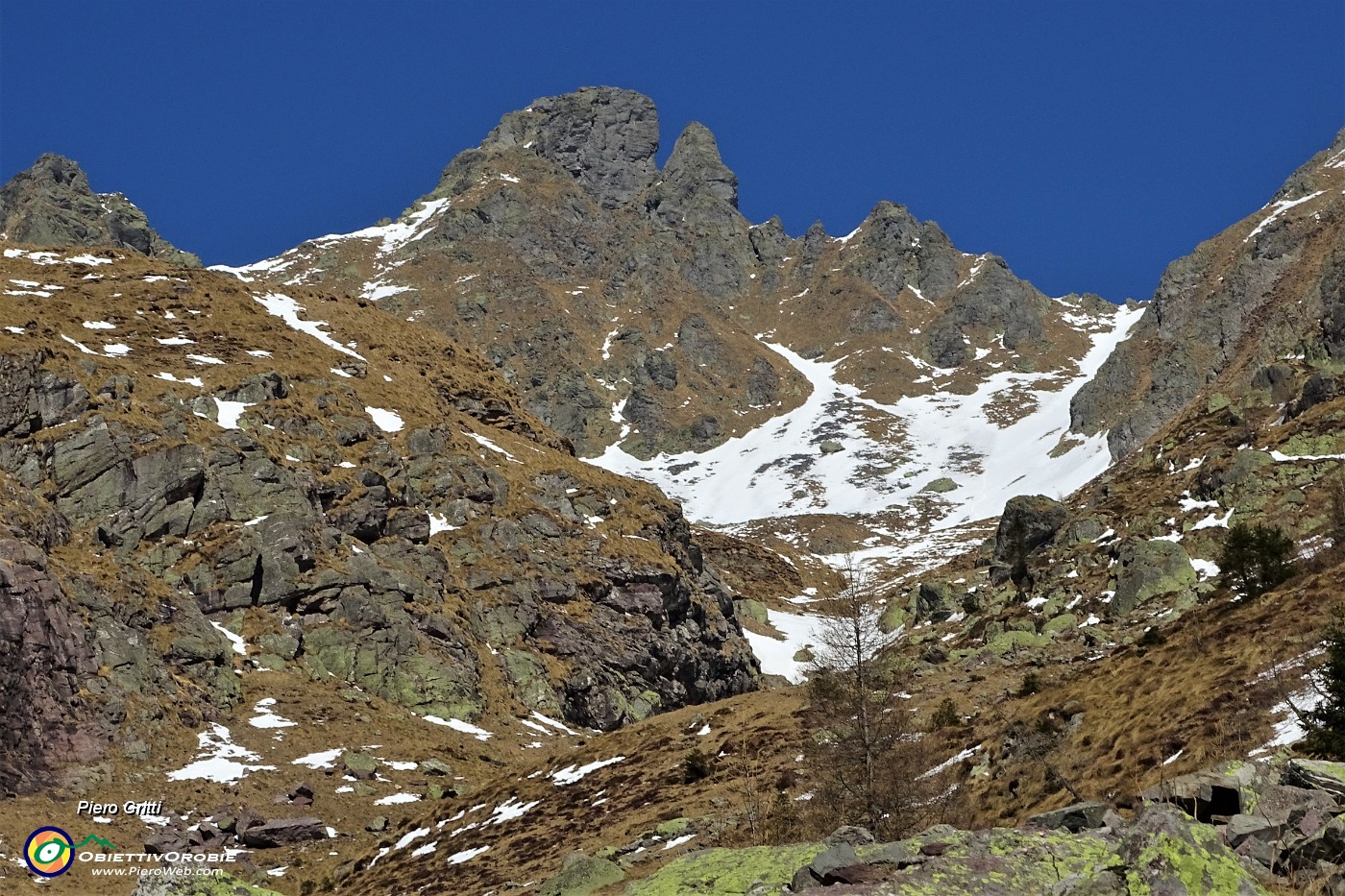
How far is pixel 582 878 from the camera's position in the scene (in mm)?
25062

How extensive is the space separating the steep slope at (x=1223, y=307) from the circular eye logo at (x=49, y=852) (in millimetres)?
106934

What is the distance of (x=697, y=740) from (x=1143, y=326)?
181 m

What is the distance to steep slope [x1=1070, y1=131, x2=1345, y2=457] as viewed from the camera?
448ft

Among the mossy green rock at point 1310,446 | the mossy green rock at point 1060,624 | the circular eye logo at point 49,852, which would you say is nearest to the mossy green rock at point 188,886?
the circular eye logo at point 49,852

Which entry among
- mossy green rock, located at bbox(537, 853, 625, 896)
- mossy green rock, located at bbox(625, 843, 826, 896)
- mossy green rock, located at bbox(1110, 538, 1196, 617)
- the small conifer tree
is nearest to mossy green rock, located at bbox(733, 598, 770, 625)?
mossy green rock, located at bbox(1110, 538, 1196, 617)

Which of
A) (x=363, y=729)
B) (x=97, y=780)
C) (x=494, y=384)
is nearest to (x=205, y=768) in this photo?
(x=97, y=780)

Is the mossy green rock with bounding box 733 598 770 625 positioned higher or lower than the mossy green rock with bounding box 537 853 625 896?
higher

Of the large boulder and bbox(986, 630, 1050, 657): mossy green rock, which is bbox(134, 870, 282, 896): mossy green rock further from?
the large boulder

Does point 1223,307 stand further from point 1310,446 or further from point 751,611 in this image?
point 1310,446

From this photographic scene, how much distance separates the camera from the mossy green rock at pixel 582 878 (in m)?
24.7

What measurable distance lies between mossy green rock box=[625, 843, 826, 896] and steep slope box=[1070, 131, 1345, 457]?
355 ft

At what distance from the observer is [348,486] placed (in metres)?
67.1

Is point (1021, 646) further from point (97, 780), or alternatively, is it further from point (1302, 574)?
point (97, 780)

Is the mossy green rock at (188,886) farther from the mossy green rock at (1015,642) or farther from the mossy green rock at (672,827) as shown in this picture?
the mossy green rock at (1015,642)
